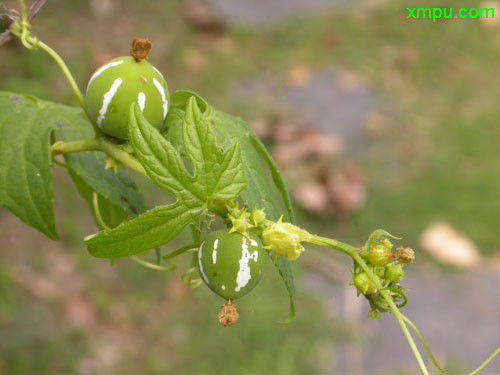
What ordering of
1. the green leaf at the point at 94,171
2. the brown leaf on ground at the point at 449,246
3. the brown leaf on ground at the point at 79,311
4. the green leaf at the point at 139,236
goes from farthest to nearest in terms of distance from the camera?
the brown leaf on ground at the point at 449,246, the brown leaf on ground at the point at 79,311, the green leaf at the point at 94,171, the green leaf at the point at 139,236

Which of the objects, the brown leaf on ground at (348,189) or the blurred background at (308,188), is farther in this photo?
the brown leaf on ground at (348,189)

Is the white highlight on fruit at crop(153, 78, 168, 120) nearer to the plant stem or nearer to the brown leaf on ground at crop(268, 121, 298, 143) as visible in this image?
the plant stem

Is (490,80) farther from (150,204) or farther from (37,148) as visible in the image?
(37,148)

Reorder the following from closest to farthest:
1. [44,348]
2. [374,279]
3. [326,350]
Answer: [374,279] < [44,348] < [326,350]

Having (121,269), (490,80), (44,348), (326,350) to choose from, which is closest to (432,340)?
(326,350)

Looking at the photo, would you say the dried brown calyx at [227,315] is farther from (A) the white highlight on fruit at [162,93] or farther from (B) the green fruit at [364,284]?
(A) the white highlight on fruit at [162,93]

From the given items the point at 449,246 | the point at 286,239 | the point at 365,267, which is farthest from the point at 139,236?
the point at 449,246

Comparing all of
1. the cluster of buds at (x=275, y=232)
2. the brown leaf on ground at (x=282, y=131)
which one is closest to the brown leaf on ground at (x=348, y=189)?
the brown leaf on ground at (x=282, y=131)
